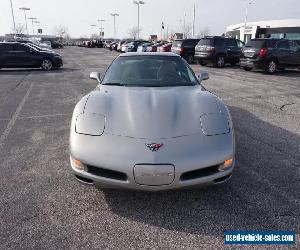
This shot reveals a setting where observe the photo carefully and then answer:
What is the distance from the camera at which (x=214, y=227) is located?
293 cm

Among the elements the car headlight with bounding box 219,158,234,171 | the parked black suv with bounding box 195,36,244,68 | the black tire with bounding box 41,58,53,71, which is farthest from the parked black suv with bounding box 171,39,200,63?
the car headlight with bounding box 219,158,234,171

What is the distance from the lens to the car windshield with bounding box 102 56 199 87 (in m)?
4.59

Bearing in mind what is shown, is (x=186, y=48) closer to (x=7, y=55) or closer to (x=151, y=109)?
(x=7, y=55)

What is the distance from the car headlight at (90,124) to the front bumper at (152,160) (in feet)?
0.27

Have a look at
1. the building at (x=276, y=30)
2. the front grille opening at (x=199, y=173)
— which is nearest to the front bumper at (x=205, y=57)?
the front grille opening at (x=199, y=173)

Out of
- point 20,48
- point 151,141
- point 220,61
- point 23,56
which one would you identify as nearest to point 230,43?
point 220,61

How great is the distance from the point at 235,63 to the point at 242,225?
1866cm

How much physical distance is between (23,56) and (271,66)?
44.4ft

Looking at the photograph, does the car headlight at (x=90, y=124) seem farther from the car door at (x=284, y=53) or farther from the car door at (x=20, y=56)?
the car door at (x=20, y=56)

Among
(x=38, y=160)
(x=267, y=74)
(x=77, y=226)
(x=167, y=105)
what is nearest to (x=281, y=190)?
(x=167, y=105)

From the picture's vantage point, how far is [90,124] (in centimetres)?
333

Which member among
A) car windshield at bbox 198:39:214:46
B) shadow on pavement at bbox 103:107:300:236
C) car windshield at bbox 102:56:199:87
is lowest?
shadow on pavement at bbox 103:107:300:236

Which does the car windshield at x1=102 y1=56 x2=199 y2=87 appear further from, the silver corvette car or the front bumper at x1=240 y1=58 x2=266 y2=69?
the front bumper at x1=240 y1=58 x2=266 y2=69

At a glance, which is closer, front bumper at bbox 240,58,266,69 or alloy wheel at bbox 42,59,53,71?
front bumper at bbox 240,58,266,69
